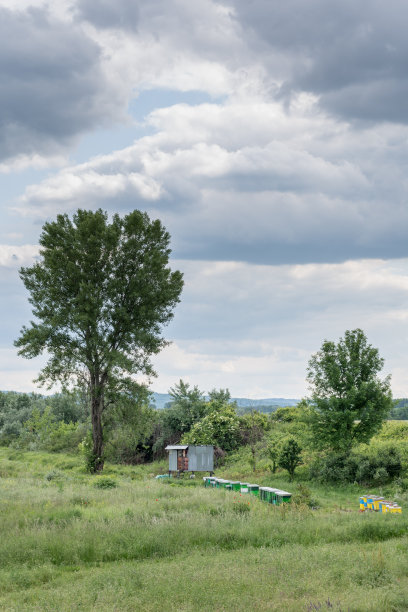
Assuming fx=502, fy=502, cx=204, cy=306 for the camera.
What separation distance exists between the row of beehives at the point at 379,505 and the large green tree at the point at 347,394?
7.20m

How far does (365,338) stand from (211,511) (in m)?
16.4

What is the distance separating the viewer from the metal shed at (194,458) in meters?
33.7

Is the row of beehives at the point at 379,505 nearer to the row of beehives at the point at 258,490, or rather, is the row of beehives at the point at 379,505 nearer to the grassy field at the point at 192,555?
the grassy field at the point at 192,555

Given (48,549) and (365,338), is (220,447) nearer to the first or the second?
(365,338)

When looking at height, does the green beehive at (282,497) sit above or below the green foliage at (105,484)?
above

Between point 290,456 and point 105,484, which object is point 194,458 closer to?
point 290,456

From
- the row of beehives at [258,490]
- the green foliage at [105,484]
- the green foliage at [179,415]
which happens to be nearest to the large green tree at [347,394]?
the row of beehives at [258,490]

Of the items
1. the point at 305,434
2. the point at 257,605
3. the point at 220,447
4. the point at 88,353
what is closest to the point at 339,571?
the point at 257,605

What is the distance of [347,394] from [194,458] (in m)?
11.7

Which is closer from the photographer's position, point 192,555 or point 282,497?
point 192,555

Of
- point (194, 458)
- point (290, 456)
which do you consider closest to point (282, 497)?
point (290, 456)

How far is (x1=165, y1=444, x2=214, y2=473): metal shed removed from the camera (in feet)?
110

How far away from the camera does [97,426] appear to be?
3456 centimetres

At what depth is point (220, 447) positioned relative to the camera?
136 feet
